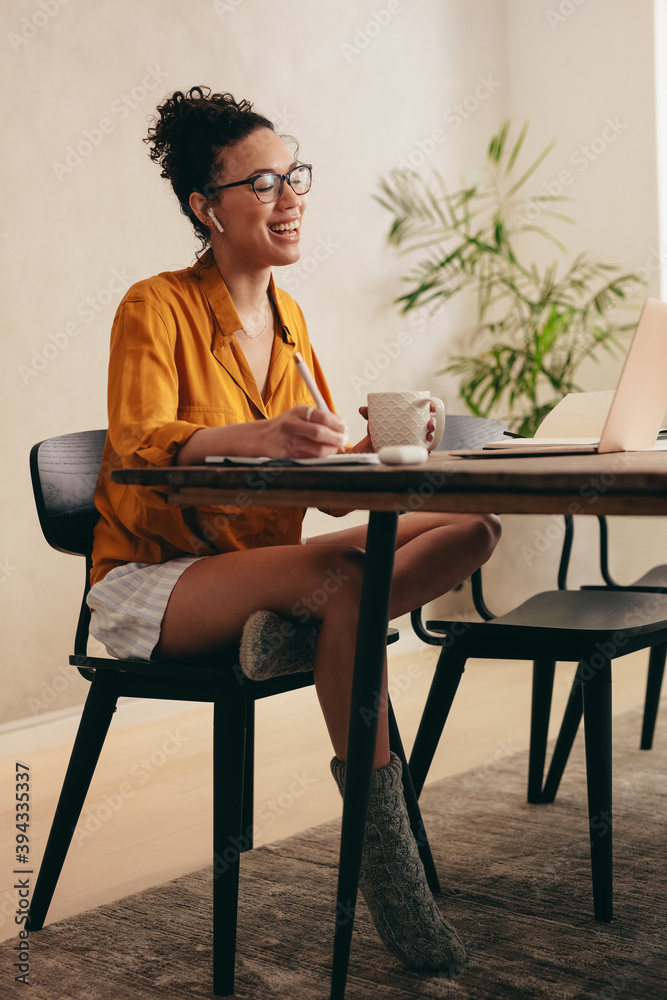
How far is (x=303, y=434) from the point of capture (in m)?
1.07

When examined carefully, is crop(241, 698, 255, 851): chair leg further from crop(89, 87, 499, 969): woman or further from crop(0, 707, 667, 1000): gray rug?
crop(89, 87, 499, 969): woman

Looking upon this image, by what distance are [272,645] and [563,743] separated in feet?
3.24

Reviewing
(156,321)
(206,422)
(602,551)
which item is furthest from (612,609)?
(156,321)

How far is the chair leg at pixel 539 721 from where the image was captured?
1961mm

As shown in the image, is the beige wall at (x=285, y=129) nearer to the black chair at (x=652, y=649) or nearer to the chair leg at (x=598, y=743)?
the black chair at (x=652, y=649)

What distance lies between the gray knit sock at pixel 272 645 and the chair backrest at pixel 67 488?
383mm

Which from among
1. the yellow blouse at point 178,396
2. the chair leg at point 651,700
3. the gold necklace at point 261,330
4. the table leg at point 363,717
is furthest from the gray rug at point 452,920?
the gold necklace at point 261,330

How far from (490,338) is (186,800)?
8.31 ft

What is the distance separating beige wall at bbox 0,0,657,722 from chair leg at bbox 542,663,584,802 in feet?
4.28

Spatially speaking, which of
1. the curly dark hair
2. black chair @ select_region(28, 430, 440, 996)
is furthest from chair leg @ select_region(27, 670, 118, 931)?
the curly dark hair

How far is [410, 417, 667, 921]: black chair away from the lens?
4.90 ft

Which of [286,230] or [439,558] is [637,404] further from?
[286,230]

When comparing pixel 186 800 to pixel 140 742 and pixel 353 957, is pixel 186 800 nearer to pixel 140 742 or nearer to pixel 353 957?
pixel 140 742

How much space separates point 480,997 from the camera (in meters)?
1.22
